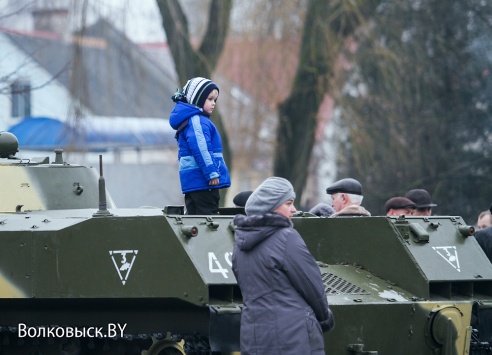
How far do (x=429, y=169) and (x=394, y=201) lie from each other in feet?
39.7

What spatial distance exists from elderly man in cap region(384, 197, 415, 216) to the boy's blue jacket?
2.71m

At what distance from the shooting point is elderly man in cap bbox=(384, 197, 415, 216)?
40.8 feet

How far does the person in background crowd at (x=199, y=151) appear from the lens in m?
10.1

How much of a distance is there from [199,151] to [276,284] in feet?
9.15

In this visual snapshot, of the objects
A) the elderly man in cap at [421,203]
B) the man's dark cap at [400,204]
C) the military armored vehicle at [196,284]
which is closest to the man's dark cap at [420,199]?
the elderly man in cap at [421,203]

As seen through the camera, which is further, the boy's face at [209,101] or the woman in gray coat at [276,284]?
the boy's face at [209,101]

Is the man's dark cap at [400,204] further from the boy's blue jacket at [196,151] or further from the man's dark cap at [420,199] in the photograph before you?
the boy's blue jacket at [196,151]

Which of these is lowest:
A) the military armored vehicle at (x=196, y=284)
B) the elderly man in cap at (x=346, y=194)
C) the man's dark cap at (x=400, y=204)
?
the military armored vehicle at (x=196, y=284)

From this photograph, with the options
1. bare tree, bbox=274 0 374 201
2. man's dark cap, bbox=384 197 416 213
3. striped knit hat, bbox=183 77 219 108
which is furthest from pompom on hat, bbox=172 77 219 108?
bare tree, bbox=274 0 374 201

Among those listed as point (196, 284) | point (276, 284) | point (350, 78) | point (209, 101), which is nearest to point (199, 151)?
point (209, 101)

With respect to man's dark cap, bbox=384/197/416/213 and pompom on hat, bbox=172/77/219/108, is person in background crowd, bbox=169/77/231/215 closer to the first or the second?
pompom on hat, bbox=172/77/219/108

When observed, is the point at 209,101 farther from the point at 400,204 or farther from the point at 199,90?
the point at 400,204

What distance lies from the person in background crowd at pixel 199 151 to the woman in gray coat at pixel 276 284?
7.92 ft

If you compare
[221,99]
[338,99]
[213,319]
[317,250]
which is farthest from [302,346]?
[221,99]
